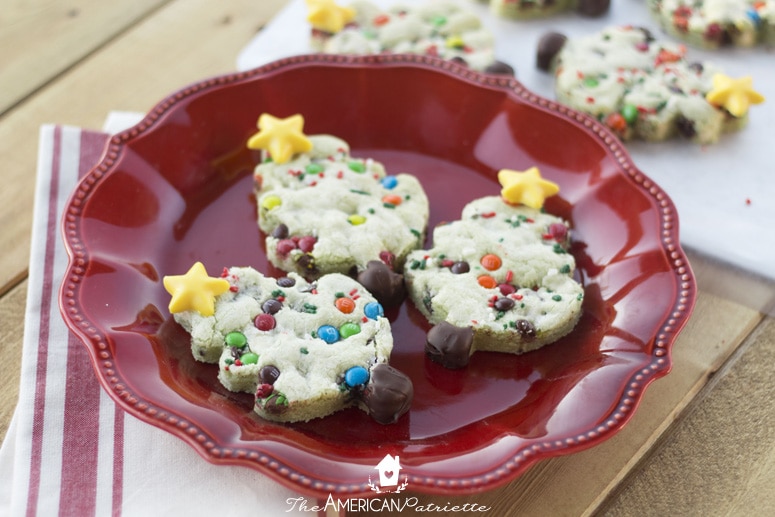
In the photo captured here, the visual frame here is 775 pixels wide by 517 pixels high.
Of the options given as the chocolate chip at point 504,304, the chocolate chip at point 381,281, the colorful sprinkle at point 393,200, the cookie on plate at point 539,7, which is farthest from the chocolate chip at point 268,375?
the cookie on plate at point 539,7

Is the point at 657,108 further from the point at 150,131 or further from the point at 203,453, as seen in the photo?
the point at 203,453

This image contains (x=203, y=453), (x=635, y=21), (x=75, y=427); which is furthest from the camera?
(x=635, y=21)

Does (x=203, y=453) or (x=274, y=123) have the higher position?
(x=274, y=123)

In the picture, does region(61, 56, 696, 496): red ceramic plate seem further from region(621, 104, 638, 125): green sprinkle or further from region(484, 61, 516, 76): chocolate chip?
region(621, 104, 638, 125): green sprinkle

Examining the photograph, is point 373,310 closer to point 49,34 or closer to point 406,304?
point 406,304

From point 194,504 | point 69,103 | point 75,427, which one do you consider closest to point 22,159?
point 69,103

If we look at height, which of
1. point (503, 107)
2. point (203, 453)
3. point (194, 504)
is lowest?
point (194, 504)
